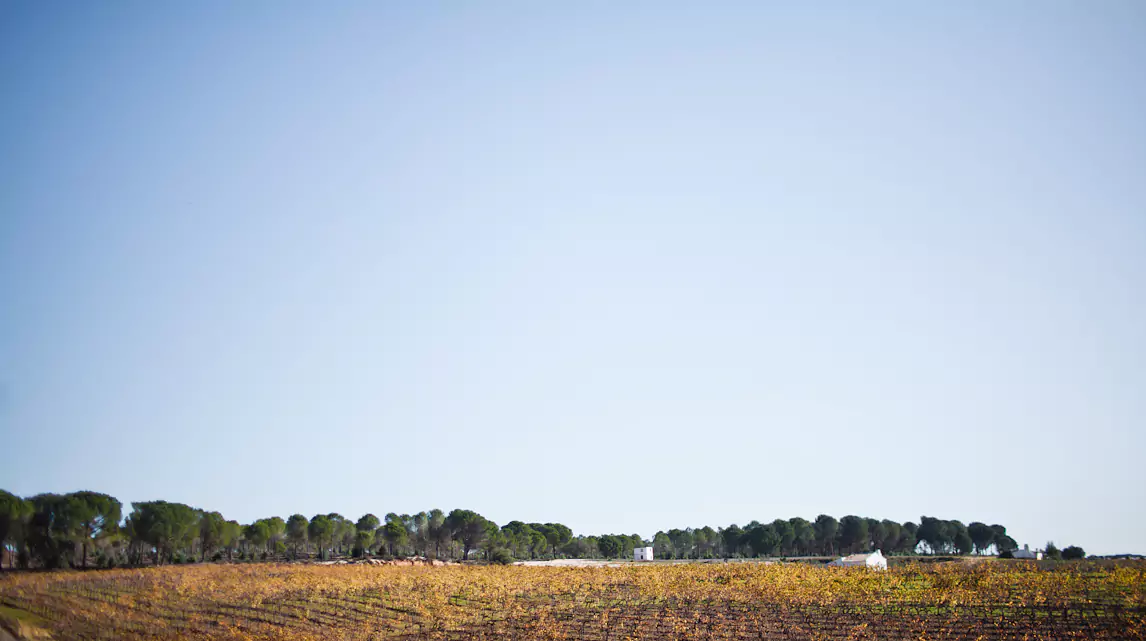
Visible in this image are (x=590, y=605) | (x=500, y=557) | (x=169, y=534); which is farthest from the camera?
(x=500, y=557)

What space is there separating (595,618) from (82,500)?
80.1 m

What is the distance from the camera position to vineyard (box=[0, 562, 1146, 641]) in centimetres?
5762

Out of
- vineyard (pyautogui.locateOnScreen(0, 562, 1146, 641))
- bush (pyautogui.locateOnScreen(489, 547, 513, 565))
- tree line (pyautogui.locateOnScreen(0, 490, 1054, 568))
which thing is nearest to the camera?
vineyard (pyautogui.locateOnScreen(0, 562, 1146, 641))

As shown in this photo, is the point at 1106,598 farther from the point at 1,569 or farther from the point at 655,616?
the point at 1,569

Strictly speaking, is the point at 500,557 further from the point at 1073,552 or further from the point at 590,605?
the point at 1073,552

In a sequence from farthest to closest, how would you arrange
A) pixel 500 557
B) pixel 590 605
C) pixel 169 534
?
pixel 500 557
pixel 169 534
pixel 590 605

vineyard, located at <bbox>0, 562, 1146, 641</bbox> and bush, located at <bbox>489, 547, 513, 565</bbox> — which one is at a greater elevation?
vineyard, located at <bbox>0, 562, 1146, 641</bbox>

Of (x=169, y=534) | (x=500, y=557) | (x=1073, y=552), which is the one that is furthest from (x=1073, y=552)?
(x=169, y=534)

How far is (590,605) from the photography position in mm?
72688

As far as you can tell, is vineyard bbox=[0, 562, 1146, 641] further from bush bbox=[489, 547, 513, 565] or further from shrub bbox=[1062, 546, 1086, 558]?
shrub bbox=[1062, 546, 1086, 558]

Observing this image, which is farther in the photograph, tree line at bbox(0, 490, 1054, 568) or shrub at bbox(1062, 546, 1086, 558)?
shrub at bbox(1062, 546, 1086, 558)

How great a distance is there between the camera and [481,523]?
181000 mm

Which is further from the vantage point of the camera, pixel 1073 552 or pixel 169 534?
pixel 1073 552

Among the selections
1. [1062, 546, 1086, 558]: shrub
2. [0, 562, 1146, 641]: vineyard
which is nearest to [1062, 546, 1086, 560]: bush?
[1062, 546, 1086, 558]: shrub
